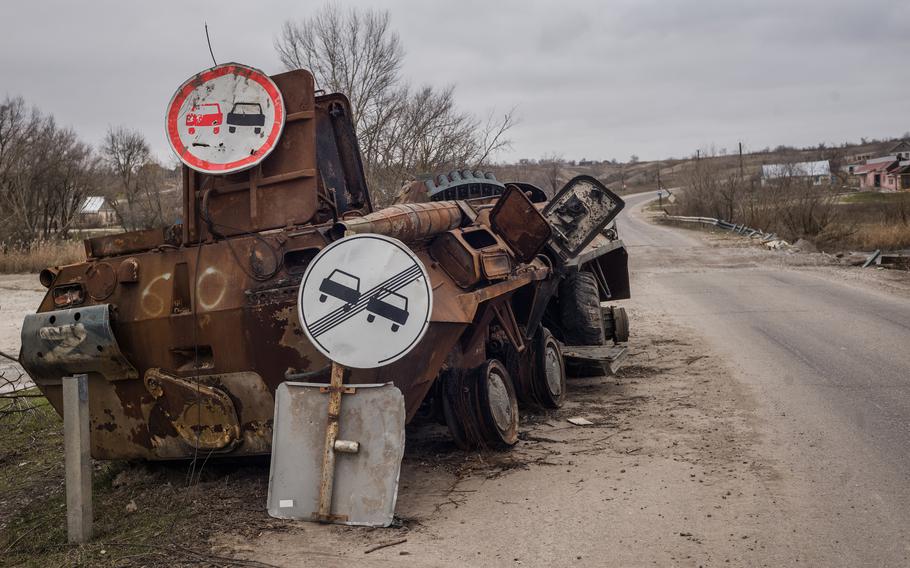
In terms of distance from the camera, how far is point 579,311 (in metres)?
10.4

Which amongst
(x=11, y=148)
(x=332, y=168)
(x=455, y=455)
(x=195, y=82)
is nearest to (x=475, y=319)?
(x=455, y=455)

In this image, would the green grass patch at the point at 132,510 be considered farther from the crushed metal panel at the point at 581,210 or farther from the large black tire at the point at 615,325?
the large black tire at the point at 615,325

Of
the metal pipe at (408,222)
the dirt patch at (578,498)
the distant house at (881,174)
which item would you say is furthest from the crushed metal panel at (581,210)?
the distant house at (881,174)

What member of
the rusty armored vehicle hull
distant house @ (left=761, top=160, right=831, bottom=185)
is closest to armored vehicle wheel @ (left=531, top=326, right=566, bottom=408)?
the rusty armored vehicle hull

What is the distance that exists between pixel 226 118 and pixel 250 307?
1.41m

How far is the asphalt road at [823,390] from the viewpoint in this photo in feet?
17.4

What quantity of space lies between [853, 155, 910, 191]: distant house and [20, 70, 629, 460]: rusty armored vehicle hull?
77.2 m

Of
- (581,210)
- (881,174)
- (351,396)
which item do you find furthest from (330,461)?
(881,174)

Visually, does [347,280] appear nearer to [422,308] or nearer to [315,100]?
[422,308]

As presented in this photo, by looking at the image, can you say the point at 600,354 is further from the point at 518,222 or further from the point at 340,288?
the point at 340,288

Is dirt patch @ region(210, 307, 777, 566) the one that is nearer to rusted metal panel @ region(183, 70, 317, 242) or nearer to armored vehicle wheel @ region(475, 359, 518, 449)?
Answer: armored vehicle wheel @ region(475, 359, 518, 449)

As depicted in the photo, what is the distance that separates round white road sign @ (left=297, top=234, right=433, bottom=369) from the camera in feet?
17.2

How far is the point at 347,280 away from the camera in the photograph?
5.30 m

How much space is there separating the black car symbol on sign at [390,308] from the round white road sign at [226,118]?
173 cm
